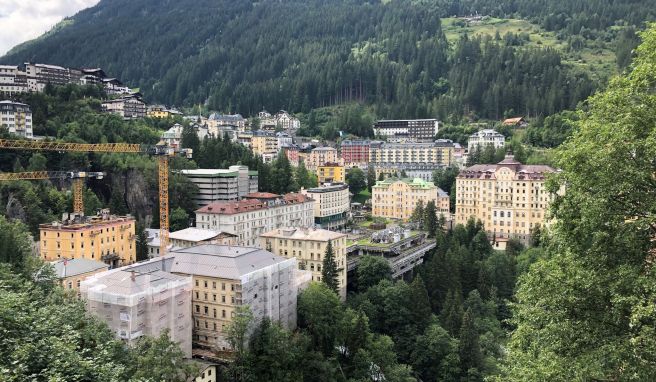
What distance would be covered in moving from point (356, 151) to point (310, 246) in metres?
81.1

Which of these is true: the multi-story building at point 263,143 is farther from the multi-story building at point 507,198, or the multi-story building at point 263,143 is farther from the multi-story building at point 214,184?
the multi-story building at point 507,198

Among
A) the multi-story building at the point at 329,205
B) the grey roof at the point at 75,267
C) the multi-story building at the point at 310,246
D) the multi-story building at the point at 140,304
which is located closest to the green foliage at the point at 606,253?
the multi-story building at the point at 140,304

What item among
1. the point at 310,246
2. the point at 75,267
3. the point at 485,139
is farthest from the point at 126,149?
the point at 485,139

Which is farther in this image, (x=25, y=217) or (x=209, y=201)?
(x=209, y=201)

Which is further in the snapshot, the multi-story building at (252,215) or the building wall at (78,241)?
the multi-story building at (252,215)

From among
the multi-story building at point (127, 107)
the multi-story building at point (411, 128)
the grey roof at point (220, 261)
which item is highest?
the multi-story building at point (127, 107)

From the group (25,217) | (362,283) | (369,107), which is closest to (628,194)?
(362,283)

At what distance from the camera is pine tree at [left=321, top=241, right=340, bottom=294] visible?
57562mm

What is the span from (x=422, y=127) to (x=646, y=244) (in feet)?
464

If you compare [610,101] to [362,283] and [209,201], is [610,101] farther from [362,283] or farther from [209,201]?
[209,201]

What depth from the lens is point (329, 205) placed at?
323ft

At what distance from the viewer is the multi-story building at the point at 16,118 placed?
9062 centimetres

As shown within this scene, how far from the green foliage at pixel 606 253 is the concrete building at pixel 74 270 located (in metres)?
43.1

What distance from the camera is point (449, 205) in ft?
347
